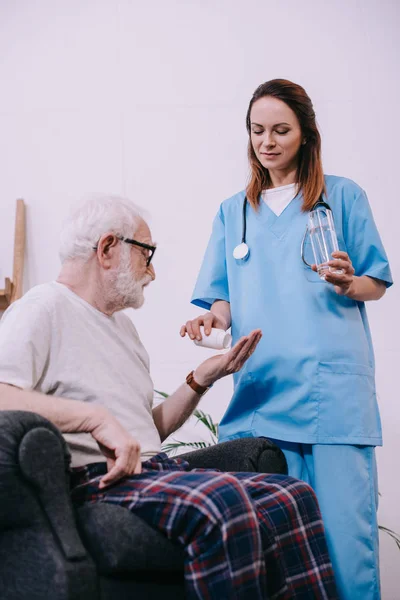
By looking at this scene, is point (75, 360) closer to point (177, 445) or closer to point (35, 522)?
point (35, 522)

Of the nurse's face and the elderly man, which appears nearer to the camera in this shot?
the elderly man

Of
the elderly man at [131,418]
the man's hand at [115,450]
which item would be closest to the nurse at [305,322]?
the elderly man at [131,418]

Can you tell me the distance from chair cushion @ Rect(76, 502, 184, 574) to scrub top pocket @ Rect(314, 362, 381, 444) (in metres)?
0.59

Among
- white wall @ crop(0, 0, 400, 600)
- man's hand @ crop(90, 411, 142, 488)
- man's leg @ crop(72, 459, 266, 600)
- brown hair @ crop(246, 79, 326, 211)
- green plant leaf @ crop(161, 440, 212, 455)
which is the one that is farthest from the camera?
white wall @ crop(0, 0, 400, 600)

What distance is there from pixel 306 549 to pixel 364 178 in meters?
Result: 1.72

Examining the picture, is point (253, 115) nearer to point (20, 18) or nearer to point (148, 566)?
point (148, 566)

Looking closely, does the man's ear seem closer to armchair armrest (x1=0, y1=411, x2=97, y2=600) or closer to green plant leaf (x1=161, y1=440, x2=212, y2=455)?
armchair armrest (x1=0, y1=411, x2=97, y2=600)

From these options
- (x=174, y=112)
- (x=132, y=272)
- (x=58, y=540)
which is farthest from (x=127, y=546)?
(x=174, y=112)

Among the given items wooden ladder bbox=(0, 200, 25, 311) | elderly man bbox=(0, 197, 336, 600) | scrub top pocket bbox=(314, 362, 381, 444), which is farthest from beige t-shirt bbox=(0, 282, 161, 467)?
wooden ladder bbox=(0, 200, 25, 311)

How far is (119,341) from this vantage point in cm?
157

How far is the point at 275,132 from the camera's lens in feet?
5.79

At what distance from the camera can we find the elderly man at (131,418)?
109cm

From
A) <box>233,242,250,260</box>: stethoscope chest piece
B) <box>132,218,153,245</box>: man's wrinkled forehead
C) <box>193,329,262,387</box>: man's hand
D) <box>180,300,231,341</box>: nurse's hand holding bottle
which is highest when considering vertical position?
<box>132,218,153,245</box>: man's wrinkled forehead

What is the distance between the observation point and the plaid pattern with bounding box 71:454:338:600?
3.50ft
